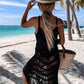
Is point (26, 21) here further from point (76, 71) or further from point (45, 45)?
point (76, 71)

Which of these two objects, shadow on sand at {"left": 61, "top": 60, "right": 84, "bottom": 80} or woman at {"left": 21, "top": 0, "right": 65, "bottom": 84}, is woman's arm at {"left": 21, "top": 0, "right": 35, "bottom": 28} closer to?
woman at {"left": 21, "top": 0, "right": 65, "bottom": 84}

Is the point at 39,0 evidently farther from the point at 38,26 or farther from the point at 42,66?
the point at 42,66

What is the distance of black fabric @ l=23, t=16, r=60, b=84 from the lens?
1.92m

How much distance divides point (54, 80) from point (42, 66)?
316 millimetres

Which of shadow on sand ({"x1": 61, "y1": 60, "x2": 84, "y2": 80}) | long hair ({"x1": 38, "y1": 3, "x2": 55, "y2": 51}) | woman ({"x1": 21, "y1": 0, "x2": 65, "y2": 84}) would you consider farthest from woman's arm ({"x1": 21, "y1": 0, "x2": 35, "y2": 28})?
shadow on sand ({"x1": 61, "y1": 60, "x2": 84, "y2": 80})

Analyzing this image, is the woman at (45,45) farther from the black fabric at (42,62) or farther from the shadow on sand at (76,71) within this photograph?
the shadow on sand at (76,71)

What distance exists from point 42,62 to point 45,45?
8.6 inches

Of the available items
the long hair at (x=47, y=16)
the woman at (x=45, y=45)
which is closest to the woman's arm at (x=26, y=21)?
the woman at (x=45, y=45)

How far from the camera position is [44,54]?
6.35 feet

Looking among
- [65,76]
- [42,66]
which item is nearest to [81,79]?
[65,76]

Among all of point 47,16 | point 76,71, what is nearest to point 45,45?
point 47,16

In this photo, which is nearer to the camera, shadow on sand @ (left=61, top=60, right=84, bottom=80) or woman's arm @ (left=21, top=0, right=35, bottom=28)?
woman's arm @ (left=21, top=0, right=35, bottom=28)

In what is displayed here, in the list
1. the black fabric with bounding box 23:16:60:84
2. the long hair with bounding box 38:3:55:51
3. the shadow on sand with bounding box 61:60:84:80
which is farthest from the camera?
the shadow on sand with bounding box 61:60:84:80

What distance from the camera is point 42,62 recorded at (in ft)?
6.38
